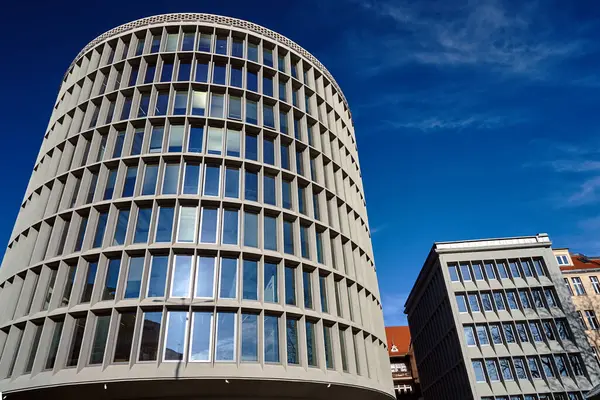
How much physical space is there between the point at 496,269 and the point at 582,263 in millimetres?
15466

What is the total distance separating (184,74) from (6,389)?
20454 mm

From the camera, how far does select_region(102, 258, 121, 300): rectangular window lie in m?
20.0

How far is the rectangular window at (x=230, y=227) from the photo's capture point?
877 inches

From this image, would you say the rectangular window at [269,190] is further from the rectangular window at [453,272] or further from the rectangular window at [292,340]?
the rectangular window at [453,272]

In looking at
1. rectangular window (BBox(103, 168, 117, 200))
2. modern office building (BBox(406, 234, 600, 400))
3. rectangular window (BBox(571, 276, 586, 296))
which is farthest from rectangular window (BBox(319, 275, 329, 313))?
rectangular window (BBox(571, 276, 586, 296))

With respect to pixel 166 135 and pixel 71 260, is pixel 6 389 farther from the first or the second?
pixel 166 135

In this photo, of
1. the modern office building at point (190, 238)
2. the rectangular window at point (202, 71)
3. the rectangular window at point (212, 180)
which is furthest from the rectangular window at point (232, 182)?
the rectangular window at point (202, 71)

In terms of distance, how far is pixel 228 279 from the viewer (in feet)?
69.5

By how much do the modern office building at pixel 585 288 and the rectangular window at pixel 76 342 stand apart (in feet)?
156

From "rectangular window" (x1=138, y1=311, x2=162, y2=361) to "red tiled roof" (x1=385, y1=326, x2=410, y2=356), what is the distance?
6394 cm

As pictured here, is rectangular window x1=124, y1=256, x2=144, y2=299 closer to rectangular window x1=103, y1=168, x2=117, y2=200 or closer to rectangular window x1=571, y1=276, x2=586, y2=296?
rectangular window x1=103, y1=168, x2=117, y2=200

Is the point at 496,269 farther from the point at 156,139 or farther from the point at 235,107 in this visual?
the point at 156,139

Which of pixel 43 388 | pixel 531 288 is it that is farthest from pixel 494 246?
pixel 43 388

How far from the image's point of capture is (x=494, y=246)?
150 ft
